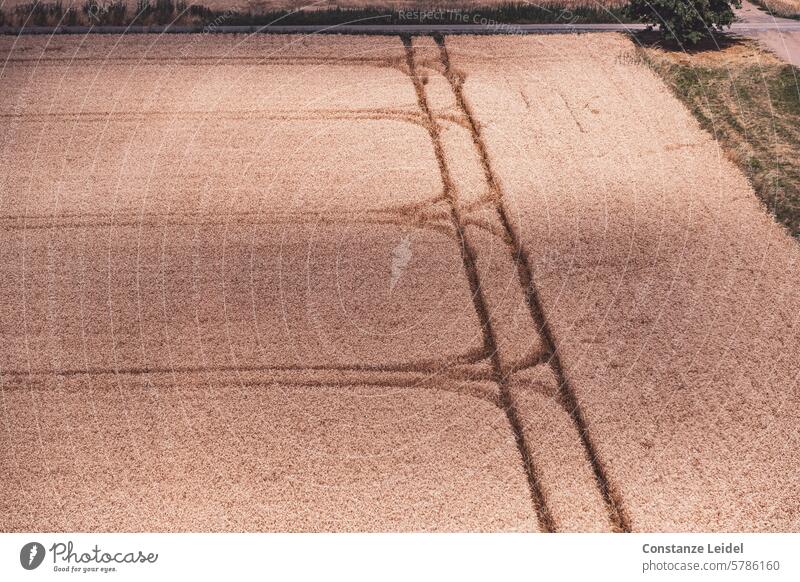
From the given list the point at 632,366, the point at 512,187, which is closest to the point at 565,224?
the point at 512,187

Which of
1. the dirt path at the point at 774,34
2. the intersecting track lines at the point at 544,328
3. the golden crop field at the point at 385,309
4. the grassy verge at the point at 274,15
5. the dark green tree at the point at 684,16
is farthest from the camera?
the grassy verge at the point at 274,15

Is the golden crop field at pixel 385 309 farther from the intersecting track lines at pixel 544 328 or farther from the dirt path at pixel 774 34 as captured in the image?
the dirt path at pixel 774 34

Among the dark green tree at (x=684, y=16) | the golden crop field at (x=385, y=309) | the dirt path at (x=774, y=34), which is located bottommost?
the golden crop field at (x=385, y=309)

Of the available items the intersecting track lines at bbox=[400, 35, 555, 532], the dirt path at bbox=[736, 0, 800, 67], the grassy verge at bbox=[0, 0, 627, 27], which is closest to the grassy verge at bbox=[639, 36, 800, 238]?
the dirt path at bbox=[736, 0, 800, 67]

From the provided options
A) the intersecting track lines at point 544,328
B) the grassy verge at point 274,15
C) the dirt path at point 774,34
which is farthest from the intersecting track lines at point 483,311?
the dirt path at point 774,34

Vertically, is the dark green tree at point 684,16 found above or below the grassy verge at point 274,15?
above

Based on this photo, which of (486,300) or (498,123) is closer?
(486,300)

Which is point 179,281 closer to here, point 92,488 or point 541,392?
point 92,488

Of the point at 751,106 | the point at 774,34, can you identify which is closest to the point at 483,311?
the point at 751,106
